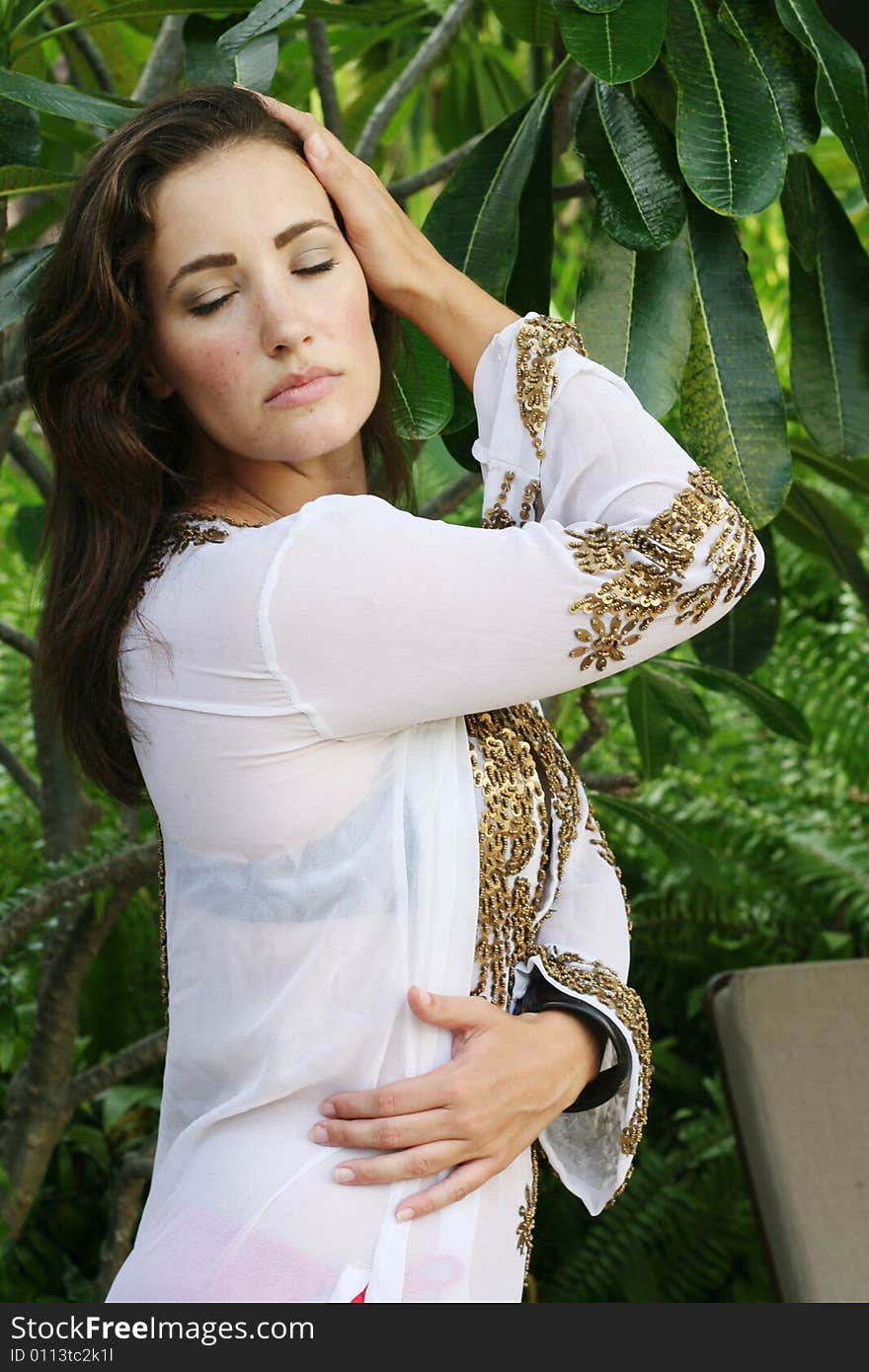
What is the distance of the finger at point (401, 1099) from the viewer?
83cm

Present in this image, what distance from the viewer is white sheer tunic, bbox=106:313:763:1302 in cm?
81

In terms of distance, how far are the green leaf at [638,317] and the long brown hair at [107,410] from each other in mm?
270

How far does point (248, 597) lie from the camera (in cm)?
81

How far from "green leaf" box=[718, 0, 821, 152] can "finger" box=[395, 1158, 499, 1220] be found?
83cm

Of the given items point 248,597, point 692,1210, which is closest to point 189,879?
point 248,597

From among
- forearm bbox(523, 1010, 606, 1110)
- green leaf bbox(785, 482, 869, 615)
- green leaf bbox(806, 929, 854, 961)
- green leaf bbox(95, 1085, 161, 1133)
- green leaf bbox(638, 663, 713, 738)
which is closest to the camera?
forearm bbox(523, 1010, 606, 1110)

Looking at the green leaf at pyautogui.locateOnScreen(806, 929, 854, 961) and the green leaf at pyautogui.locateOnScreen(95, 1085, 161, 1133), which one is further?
the green leaf at pyautogui.locateOnScreen(806, 929, 854, 961)

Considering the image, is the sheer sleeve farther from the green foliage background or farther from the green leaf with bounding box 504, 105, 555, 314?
the green leaf with bounding box 504, 105, 555, 314

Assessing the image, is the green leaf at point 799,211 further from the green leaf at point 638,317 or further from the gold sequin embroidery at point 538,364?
the gold sequin embroidery at point 538,364

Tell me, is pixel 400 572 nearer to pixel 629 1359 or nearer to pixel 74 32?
pixel 629 1359

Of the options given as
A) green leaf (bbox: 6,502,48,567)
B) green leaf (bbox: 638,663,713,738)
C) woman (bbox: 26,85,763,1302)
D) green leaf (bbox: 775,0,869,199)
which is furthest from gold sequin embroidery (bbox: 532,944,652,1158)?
green leaf (bbox: 6,502,48,567)

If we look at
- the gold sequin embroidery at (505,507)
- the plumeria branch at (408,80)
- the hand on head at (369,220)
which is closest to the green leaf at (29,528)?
the plumeria branch at (408,80)

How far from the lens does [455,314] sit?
1.04m

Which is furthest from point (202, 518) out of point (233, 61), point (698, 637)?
point (698, 637)
